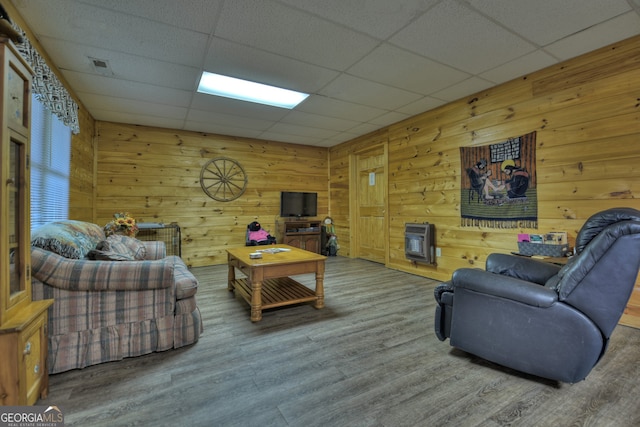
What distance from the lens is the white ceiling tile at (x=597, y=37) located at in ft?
6.79

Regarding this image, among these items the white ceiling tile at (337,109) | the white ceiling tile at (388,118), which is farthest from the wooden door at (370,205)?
the white ceiling tile at (337,109)

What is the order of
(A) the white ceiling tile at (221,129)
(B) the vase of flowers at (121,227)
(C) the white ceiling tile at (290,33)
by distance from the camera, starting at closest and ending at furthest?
(C) the white ceiling tile at (290,33) → (B) the vase of flowers at (121,227) → (A) the white ceiling tile at (221,129)

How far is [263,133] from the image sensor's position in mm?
5078

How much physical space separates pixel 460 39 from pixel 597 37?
44.0 inches

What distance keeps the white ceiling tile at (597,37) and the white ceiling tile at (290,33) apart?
5.33 ft

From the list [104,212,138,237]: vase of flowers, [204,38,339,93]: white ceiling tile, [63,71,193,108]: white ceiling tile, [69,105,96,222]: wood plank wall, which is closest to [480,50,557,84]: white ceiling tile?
[204,38,339,93]: white ceiling tile

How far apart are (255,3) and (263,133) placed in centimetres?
326

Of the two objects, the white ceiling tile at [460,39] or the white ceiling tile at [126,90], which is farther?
the white ceiling tile at [126,90]

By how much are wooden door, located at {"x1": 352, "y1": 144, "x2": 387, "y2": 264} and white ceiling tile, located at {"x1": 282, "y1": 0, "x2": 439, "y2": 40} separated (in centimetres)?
285

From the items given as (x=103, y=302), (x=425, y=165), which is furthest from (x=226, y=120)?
(x=103, y=302)

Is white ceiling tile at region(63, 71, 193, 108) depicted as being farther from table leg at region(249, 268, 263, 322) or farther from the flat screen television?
the flat screen television

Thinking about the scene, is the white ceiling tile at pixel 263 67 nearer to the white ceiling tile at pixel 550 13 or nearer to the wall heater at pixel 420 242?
the white ceiling tile at pixel 550 13

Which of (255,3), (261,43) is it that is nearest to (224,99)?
(261,43)

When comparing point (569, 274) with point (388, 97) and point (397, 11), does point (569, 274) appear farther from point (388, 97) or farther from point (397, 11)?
point (388, 97)
